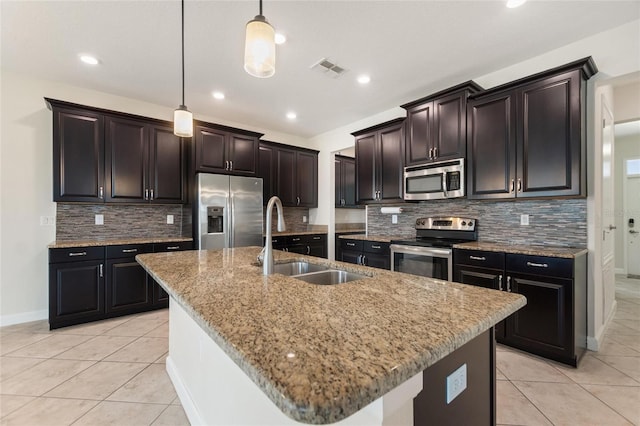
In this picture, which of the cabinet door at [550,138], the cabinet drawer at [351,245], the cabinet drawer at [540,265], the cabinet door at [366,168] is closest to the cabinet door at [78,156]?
the cabinet drawer at [351,245]

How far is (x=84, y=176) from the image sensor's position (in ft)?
10.7

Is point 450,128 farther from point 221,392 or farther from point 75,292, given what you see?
point 75,292

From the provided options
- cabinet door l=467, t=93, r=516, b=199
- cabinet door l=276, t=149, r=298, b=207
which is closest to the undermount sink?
cabinet door l=467, t=93, r=516, b=199

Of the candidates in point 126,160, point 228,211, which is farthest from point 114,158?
point 228,211

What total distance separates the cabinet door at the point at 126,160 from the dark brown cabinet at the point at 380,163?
2.86 meters

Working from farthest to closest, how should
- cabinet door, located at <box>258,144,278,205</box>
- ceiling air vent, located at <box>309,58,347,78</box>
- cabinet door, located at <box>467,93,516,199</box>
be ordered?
cabinet door, located at <box>258,144,278,205</box> < ceiling air vent, located at <box>309,58,347,78</box> < cabinet door, located at <box>467,93,516,199</box>

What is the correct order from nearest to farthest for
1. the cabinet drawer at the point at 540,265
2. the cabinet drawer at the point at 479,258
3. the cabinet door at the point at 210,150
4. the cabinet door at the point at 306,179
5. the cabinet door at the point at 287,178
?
the cabinet drawer at the point at 540,265 → the cabinet drawer at the point at 479,258 → the cabinet door at the point at 210,150 → the cabinet door at the point at 287,178 → the cabinet door at the point at 306,179

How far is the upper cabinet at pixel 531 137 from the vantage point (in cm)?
236

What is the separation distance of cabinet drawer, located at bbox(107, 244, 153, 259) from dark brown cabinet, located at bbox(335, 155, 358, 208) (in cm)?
343

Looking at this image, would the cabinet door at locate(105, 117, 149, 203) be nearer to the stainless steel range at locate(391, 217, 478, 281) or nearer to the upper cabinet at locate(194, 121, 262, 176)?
the upper cabinet at locate(194, 121, 262, 176)

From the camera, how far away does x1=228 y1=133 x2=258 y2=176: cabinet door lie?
414 centimetres

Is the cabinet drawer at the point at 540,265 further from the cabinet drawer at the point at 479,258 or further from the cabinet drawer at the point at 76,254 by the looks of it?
the cabinet drawer at the point at 76,254

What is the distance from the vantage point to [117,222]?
12.3 feet

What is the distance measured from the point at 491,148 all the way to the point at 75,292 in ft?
15.1
